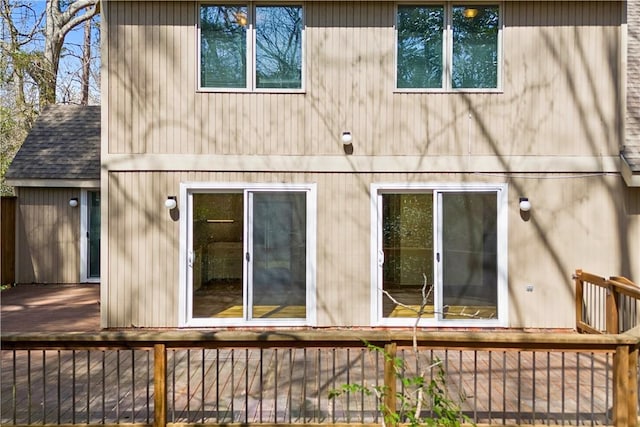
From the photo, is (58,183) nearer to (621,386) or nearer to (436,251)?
(436,251)

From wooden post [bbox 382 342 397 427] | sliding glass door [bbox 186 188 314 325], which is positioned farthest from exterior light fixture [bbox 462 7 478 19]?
wooden post [bbox 382 342 397 427]

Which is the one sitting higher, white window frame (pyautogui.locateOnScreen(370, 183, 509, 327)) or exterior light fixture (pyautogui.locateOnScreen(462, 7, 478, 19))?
exterior light fixture (pyautogui.locateOnScreen(462, 7, 478, 19))

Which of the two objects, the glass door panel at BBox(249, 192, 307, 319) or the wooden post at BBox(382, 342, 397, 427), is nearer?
the wooden post at BBox(382, 342, 397, 427)

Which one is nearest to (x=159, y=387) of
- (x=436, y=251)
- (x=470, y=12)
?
(x=436, y=251)

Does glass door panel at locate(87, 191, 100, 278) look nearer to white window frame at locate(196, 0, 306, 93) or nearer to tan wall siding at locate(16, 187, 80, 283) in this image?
tan wall siding at locate(16, 187, 80, 283)

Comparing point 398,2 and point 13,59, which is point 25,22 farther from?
point 398,2

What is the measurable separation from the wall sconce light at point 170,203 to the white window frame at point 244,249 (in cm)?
8

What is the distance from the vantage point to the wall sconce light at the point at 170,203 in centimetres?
588

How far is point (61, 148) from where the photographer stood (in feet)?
32.6

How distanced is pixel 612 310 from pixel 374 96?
384cm

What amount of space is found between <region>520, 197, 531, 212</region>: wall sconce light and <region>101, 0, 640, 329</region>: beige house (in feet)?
0.09

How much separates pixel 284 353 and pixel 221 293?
1.45m

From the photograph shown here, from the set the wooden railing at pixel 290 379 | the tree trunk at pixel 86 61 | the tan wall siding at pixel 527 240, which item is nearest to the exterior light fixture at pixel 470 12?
the tan wall siding at pixel 527 240

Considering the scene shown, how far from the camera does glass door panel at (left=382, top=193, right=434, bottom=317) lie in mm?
6086
